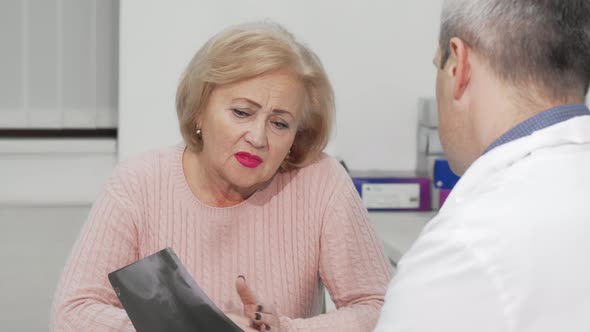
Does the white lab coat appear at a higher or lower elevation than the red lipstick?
higher

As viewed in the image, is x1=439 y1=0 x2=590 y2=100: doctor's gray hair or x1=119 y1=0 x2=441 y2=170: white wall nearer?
x1=439 y1=0 x2=590 y2=100: doctor's gray hair

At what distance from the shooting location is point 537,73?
1.14 metres

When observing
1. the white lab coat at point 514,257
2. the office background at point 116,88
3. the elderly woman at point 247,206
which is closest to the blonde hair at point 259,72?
the elderly woman at point 247,206

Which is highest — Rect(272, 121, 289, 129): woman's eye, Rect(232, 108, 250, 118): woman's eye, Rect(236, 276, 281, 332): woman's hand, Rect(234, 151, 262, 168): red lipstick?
Rect(232, 108, 250, 118): woman's eye

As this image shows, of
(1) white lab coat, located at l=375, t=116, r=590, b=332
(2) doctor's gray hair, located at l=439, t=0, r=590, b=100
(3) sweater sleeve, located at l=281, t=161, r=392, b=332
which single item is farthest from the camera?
(3) sweater sleeve, located at l=281, t=161, r=392, b=332

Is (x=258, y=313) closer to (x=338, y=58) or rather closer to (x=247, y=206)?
(x=247, y=206)

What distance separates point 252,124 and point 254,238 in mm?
262

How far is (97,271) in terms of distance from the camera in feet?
6.14

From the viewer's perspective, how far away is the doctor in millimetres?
1011

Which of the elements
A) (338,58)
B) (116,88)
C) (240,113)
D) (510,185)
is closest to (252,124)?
(240,113)

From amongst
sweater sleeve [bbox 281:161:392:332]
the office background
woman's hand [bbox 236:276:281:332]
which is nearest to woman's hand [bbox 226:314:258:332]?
woman's hand [bbox 236:276:281:332]

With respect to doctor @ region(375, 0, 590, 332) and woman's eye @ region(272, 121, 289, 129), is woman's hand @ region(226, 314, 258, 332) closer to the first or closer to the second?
woman's eye @ region(272, 121, 289, 129)

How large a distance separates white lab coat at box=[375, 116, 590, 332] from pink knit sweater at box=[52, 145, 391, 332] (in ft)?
2.75

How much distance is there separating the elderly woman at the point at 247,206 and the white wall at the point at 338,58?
54.1 inches
